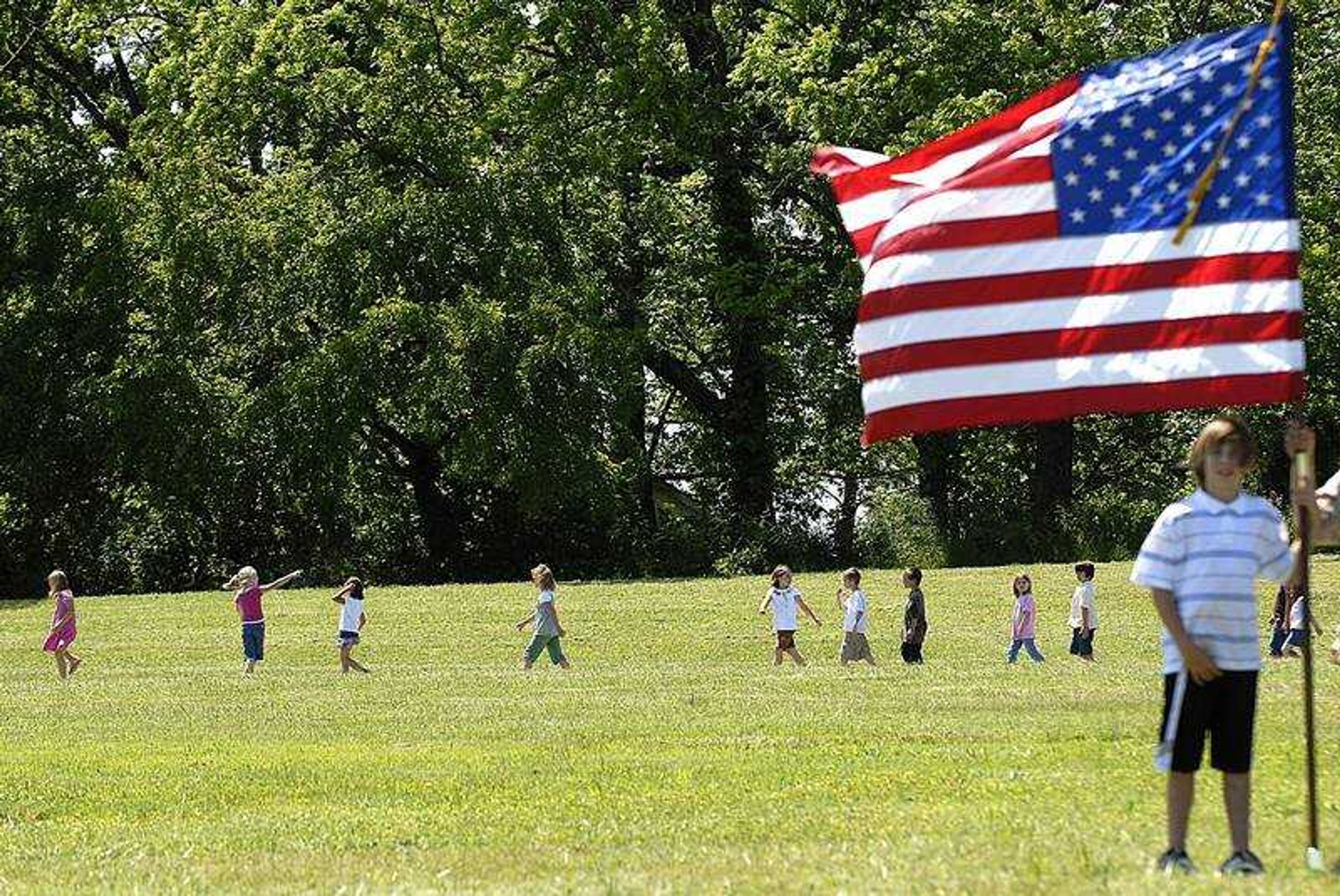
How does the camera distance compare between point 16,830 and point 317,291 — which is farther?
point 317,291

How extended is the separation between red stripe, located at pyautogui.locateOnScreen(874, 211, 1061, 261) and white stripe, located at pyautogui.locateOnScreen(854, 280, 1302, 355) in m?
0.29

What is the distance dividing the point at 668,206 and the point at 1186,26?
10.9 meters

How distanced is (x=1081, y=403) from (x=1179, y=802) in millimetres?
1744

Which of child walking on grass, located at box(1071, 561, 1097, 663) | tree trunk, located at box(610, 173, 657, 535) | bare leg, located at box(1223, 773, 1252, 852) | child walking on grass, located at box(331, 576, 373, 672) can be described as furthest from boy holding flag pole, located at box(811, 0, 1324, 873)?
tree trunk, located at box(610, 173, 657, 535)

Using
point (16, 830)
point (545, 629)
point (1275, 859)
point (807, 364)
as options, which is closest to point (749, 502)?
point (807, 364)

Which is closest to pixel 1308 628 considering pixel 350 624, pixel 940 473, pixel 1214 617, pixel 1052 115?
pixel 1214 617

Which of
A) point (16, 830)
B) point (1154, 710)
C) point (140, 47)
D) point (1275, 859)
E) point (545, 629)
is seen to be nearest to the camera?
point (1275, 859)

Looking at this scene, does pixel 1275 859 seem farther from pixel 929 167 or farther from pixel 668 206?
pixel 668 206

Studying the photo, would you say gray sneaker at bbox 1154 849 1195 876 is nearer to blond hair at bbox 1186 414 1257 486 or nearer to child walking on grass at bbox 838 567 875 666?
blond hair at bbox 1186 414 1257 486

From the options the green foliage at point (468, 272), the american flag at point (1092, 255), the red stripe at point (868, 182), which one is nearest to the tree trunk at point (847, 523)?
the green foliage at point (468, 272)

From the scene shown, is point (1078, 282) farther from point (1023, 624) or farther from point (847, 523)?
point (847, 523)

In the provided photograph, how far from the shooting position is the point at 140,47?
53469mm

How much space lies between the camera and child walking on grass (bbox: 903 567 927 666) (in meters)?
29.5

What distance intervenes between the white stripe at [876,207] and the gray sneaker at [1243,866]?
3222 mm
